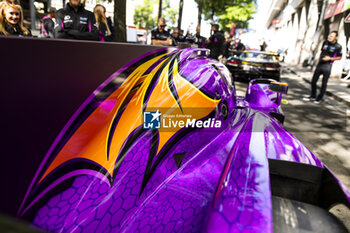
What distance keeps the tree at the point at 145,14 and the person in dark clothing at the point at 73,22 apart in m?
59.8

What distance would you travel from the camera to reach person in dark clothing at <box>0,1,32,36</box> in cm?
330

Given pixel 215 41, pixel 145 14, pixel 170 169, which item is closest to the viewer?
pixel 170 169

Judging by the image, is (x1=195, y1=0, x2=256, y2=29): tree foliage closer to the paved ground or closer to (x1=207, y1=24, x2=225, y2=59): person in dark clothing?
(x1=207, y1=24, x2=225, y2=59): person in dark clothing

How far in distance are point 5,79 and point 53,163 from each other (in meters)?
0.43

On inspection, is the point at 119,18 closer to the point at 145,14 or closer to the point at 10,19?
the point at 10,19

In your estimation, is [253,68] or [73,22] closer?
[73,22]

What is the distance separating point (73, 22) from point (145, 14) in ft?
210

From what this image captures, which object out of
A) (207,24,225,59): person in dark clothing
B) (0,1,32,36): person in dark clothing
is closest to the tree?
(207,24,225,59): person in dark clothing

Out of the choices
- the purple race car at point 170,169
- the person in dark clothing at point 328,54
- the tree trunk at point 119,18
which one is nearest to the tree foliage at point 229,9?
the person in dark clothing at point 328,54

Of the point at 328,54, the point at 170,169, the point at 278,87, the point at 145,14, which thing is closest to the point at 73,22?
the point at 278,87

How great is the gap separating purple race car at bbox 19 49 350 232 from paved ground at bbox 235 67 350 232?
3.73 ft

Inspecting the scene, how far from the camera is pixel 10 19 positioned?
11.2 feet

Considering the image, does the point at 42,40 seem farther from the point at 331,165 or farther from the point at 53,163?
the point at 331,165

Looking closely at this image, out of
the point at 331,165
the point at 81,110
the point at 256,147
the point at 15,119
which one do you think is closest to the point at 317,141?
the point at 331,165
